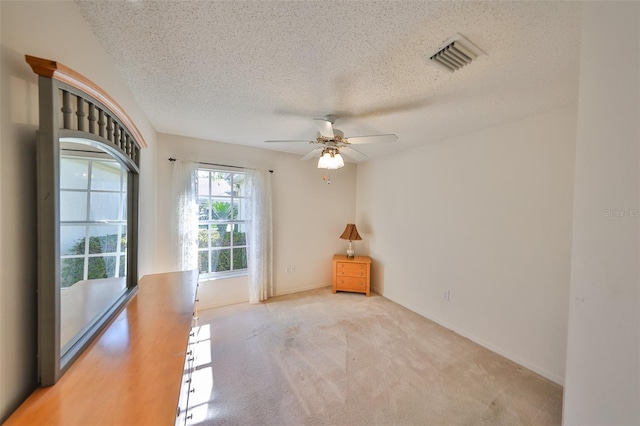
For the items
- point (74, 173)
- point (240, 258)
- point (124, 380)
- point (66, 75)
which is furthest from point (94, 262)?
point (240, 258)

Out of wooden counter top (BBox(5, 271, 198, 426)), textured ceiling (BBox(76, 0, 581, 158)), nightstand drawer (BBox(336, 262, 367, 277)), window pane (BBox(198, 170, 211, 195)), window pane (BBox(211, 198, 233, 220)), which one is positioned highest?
textured ceiling (BBox(76, 0, 581, 158))

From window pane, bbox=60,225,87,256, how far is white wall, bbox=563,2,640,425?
2.03 meters

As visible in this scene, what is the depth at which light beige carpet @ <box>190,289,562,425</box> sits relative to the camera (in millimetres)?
1590

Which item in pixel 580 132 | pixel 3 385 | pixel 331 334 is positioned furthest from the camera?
pixel 331 334

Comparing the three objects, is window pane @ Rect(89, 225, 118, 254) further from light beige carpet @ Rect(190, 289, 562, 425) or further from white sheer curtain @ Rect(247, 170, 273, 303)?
white sheer curtain @ Rect(247, 170, 273, 303)

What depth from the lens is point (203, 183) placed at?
3.26 metres

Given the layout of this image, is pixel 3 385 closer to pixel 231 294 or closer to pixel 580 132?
pixel 580 132

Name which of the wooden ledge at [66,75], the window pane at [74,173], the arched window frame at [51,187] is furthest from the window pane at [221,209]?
the arched window frame at [51,187]

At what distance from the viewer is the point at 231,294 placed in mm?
3371

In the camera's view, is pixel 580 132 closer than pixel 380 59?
Yes

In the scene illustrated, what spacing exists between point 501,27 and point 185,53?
177 cm

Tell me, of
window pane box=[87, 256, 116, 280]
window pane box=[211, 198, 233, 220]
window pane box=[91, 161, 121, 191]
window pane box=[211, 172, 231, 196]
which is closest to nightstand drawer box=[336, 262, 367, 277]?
window pane box=[211, 198, 233, 220]

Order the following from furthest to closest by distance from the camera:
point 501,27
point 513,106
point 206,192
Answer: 1. point 206,192
2. point 513,106
3. point 501,27

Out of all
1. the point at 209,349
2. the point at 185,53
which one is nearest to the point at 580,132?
the point at 185,53
